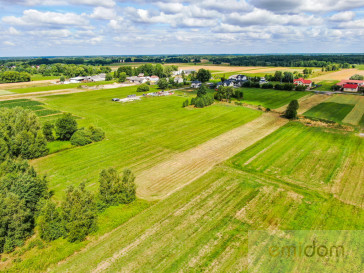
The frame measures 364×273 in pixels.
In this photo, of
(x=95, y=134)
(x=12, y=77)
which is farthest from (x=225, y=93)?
(x=12, y=77)

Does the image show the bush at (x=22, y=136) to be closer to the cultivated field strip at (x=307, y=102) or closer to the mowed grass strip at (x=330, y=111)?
the cultivated field strip at (x=307, y=102)

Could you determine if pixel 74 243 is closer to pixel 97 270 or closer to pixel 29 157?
pixel 97 270

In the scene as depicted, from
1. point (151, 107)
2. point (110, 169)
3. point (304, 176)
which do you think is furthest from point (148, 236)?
point (151, 107)

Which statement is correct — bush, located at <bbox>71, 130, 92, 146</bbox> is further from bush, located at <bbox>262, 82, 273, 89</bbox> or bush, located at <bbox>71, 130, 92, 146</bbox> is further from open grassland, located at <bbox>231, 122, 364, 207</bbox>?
bush, located at <bbox>262, 82, 273, 89</bbox>

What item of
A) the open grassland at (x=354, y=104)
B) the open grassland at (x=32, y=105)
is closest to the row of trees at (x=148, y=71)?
the open grassland at (x=32, y=105)

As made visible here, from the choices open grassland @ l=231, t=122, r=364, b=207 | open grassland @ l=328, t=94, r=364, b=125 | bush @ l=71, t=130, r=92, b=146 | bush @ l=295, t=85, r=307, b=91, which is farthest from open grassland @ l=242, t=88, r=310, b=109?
bush @ l=71, t=130, r=92, b=146

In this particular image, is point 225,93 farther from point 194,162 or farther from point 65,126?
point 65,126
